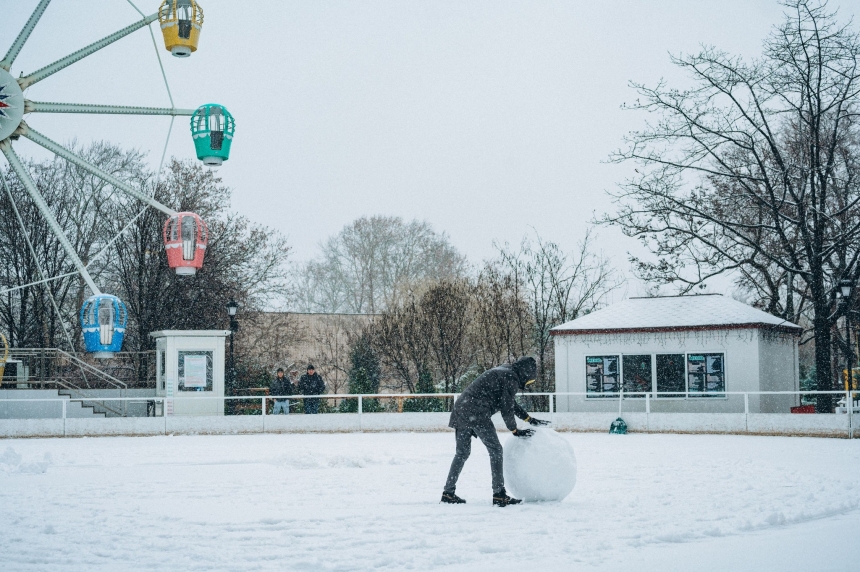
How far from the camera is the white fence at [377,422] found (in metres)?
25.4

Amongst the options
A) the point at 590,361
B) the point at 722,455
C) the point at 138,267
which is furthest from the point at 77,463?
the point at 138,267

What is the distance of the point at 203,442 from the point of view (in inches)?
961

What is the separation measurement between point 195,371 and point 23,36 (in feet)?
36.4

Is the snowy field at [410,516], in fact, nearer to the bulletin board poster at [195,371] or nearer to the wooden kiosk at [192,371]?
the wooden kiosk at [192,371]

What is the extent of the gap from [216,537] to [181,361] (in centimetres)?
2192

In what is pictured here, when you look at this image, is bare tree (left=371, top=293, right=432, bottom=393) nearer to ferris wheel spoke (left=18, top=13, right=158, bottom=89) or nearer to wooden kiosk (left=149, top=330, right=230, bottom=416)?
wooden kiosk (left=149, top=330, right=230, bottom=416)

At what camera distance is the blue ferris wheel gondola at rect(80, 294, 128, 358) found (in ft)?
100

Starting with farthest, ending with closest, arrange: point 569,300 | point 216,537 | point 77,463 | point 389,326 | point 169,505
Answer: point 569,300, point 389,326, point 77,463, point 169,505, point 216,537

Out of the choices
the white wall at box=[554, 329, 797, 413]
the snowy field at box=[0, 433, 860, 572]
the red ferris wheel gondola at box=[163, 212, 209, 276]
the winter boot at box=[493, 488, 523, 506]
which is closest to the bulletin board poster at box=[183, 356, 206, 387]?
the red ferris wheel gondola at box=[163, 212, 209, 276]

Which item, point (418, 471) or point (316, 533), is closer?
point (316, 533)

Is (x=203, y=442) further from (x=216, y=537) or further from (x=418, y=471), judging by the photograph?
(x=216, y=537)

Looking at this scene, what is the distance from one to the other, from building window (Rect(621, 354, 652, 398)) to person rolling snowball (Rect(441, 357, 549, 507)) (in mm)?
20058

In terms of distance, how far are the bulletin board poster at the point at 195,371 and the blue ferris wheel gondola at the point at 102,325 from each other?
2.32 m

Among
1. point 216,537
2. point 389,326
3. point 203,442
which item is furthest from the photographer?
point 389,326
